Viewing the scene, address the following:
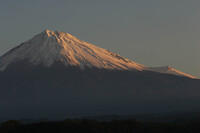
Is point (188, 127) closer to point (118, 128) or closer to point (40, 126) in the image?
point (118, 128)

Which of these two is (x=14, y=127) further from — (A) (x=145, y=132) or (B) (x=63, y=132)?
(A) (x=145, y=132)

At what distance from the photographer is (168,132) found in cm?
11812

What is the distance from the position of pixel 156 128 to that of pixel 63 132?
22750 millimetres

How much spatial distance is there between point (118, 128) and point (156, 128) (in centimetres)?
1038

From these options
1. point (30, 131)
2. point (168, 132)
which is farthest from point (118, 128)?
point (30, 131)

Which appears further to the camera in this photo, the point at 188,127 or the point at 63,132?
the point at 188,127

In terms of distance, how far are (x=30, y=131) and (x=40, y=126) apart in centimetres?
482

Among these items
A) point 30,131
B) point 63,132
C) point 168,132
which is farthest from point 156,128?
point 30,131

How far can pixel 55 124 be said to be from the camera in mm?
119562

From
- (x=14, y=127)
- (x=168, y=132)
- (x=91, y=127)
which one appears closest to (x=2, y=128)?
(x=14, y=127)

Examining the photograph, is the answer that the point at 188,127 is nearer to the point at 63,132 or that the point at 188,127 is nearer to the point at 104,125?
the point at 104,125

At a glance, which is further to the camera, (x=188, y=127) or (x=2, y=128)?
(x=188, y=127)

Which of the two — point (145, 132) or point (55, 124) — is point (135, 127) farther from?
point (55, 124)

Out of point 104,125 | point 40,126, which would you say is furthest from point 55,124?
point 104,125
